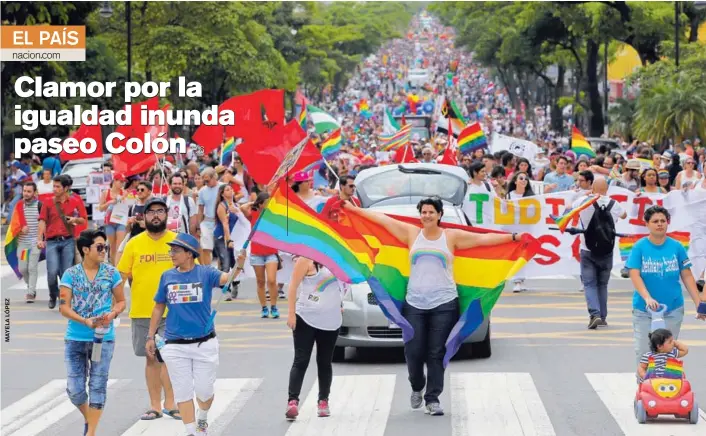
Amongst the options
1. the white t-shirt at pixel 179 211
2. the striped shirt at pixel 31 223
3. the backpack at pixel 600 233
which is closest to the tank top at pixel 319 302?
the backpack at pixel 600 233

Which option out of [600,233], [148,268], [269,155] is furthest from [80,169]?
[148,268]

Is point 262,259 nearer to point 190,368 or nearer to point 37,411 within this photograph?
point 37,411

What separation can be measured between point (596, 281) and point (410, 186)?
3.40 metres

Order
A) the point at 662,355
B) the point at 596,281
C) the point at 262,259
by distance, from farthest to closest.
A: the point at 262,259 → the point at 596,281 → the point at 662,355

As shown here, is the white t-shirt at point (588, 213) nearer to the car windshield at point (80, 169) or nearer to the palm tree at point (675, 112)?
the car windshield at point (80, 169)

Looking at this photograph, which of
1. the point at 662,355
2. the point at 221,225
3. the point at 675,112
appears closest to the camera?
the point at 662,355

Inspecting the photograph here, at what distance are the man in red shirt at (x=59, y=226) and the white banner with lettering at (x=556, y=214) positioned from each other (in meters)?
5.37

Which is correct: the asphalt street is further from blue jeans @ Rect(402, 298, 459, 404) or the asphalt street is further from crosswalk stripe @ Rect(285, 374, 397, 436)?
blue jeans @ Rect(402, 298, 459, 404)

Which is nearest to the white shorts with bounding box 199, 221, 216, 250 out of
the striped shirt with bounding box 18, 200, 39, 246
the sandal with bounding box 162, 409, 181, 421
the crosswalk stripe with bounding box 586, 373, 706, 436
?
the striped shirt with bounding box 18, 200, 39, 246

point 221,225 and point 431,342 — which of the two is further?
Result: point 221,225

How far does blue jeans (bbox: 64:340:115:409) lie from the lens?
33.8 feet

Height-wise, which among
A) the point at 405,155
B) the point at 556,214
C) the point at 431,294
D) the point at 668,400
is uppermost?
the point at 405,155

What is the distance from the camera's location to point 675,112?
42.6 m

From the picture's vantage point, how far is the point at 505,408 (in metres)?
11.6
